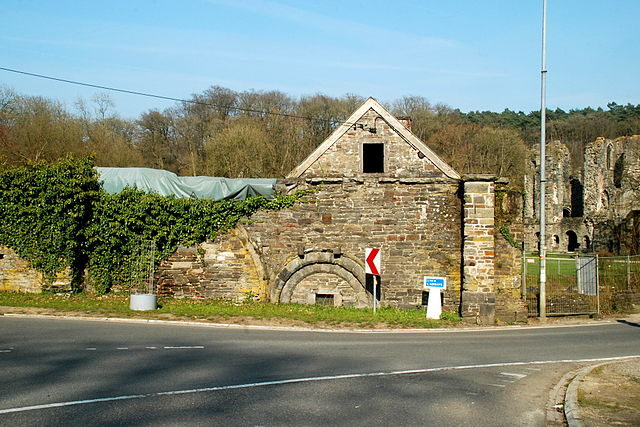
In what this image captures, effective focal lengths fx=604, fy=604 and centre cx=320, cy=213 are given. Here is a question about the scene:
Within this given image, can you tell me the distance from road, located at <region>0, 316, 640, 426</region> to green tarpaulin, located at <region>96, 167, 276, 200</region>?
6.19 meters

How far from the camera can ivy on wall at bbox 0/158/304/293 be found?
67.7 feet

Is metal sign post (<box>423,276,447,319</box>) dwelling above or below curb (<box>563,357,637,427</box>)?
above

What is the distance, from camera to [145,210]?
20812mm

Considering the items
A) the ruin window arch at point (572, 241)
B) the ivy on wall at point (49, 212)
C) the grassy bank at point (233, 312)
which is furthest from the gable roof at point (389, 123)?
the ruin window arch at point (572, 241)

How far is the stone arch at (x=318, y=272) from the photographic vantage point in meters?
20.1

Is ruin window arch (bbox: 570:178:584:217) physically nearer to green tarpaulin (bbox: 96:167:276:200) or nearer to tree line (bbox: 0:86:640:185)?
tree line (bbox: 0:86:640:185)

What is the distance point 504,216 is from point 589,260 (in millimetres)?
5203

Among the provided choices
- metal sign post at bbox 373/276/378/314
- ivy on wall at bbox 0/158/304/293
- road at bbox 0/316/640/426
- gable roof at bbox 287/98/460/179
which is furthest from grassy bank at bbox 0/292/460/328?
gable roof at bbox 287/98/460/179

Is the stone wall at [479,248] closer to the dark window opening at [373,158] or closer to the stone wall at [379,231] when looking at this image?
the stone wall at [379,231]

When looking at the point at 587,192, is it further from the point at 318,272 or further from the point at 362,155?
the point at 318,272

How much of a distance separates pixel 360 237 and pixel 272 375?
10.9 m

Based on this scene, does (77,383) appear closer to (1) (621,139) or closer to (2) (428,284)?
(2) (428,284)

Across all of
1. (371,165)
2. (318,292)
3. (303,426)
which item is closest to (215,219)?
(318,292)

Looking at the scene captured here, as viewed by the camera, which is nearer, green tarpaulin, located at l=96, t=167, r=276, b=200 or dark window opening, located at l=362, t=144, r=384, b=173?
green tarpaulin, located at l=96, t=167, r=276, b=200
